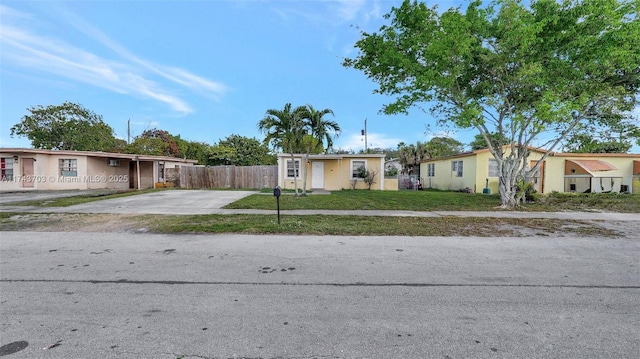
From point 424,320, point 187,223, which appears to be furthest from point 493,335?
point 187,223

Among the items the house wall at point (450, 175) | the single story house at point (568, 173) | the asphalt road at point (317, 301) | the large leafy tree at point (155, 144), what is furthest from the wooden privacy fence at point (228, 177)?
the asphalt road at point (317, 301)


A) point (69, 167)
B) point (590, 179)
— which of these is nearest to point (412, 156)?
point (590, 179)

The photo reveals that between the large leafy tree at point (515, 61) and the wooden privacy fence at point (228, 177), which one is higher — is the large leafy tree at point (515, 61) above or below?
above

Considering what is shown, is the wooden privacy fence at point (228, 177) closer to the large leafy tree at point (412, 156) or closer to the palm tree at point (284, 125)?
the palm tree at point (284, 125)

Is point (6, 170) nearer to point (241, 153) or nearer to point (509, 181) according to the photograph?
point (241, 153)

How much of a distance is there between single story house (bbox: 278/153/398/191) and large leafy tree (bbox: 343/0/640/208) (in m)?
8.45

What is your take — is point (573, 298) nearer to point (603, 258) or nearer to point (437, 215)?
point (603, 258)

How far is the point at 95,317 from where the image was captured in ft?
9.07

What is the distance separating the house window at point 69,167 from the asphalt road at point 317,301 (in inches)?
727

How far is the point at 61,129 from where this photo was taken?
96.1ft

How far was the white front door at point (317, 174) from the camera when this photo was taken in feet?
67.5

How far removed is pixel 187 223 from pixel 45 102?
32.1 m

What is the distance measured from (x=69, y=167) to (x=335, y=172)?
17990 mm

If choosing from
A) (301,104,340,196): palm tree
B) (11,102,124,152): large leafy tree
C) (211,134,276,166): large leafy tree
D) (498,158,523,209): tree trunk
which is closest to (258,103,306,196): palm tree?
(301,104,340,196): palm tree
